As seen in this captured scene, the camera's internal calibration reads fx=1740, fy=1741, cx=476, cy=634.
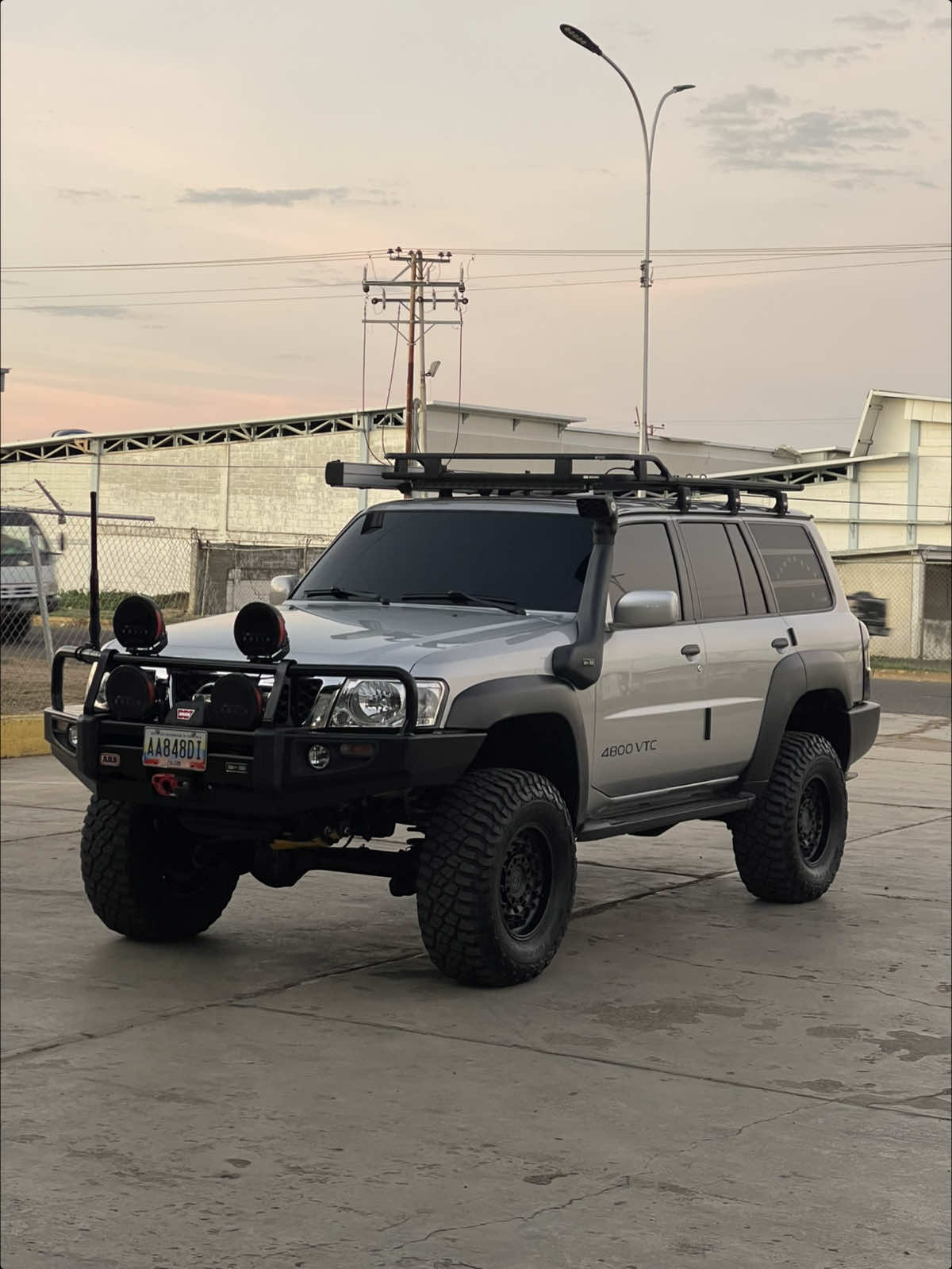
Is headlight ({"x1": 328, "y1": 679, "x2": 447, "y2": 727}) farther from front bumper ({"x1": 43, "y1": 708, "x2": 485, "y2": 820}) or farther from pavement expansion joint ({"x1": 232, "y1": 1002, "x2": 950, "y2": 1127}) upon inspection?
pavement expansion joint ({"x1": 232, "y1": 1002, "x2": 950, "y2": 1127})

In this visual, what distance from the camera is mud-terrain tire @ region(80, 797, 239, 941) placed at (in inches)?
287

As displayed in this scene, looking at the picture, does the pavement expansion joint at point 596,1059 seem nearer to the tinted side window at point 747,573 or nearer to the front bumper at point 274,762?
the front bumper at point 274,762

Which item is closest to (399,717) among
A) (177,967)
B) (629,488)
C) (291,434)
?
(629,488)

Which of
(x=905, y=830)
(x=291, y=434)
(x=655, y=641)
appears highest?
(x=291, y=434)

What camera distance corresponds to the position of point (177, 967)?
23.3 feet

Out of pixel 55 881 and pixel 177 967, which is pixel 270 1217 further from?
pixel 55 881

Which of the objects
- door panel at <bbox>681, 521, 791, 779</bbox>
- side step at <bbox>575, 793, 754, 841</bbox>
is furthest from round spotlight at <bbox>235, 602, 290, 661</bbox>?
door panel at <bbox>681, 521, 791, 779</bbox>

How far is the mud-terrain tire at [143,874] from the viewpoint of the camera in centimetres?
728

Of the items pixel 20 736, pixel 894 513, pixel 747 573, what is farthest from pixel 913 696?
pixel 894 513

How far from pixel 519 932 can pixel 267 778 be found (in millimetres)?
1693

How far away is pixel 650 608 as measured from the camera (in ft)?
21.2

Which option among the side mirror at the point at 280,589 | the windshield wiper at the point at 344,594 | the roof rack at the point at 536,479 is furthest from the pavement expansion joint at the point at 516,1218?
the side mirror at the point at 280,589

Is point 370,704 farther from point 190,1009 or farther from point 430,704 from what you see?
point 190,1009

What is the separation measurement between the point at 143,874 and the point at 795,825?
3.15 m
